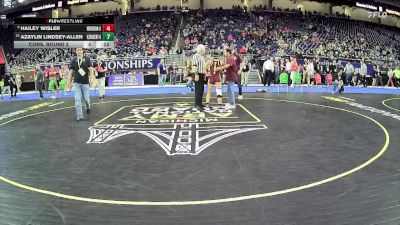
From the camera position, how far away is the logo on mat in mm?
8625

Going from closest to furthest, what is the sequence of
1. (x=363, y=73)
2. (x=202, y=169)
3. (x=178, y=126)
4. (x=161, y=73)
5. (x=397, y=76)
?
(x=202, y=169)
(x=178, y=126)
(x=397, y=76)
(x=363, y=73)
(x=161, y=73)

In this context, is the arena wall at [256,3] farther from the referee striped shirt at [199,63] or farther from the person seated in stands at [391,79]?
the referee striped shirt at [199,63]

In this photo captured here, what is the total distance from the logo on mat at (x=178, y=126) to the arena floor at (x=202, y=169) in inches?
1.1

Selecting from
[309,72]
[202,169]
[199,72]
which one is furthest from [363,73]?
[202,169]

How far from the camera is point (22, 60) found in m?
37.0

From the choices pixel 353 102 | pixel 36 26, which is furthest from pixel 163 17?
pixel 353 102

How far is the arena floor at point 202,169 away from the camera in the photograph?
4.94m

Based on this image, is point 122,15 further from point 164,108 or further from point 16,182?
point 16,182

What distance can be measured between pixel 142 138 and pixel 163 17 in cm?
3690

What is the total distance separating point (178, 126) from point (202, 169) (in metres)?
3.66

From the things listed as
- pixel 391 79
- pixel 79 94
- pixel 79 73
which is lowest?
pixel 79 94

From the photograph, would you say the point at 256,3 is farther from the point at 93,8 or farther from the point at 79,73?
the point at 79,73

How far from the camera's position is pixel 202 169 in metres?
6.69

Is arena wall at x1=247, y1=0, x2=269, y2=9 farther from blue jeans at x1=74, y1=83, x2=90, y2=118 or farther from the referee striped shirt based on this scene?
blue jeans at x1=74, y1=83, x2=90, y2=118
